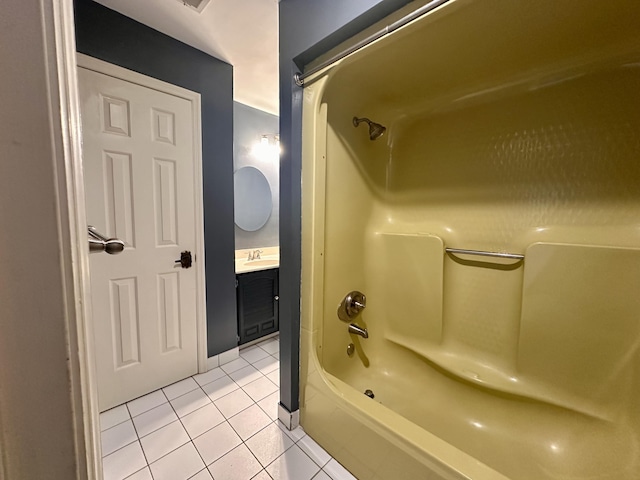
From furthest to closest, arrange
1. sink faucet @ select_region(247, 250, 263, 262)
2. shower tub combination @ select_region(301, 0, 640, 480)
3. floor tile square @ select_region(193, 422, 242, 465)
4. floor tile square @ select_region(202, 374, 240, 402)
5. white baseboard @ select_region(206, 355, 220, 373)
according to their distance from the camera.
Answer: sink faucet @ select_region(247, 250, 263, 262), white baseboard @ select_region(206, 355, 220, 373), floor tile square @ select_region(202, 374, 240, 402), floor tile square @ select_region(193, 422, 242, 465), shower tub combination @ select_region(301, 0, 640, 480)

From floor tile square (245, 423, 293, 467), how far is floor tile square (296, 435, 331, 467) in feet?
0.21

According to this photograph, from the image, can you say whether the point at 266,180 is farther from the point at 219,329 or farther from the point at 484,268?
the point at 484,268

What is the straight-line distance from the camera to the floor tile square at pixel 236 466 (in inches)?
43.9

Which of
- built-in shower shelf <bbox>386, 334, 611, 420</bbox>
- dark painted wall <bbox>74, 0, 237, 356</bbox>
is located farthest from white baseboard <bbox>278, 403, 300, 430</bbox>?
dark painted wall <bbox>74, 0, 237, 356</bbox>

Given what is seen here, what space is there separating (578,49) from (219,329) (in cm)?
259

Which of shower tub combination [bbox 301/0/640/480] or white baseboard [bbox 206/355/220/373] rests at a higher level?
shower tub combination [bbox 301/0/640/480]

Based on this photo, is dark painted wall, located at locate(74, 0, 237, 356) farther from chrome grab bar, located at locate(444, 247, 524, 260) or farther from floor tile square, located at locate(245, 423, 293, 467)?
chrome grab bar, located at locate(444, 247, 524, 260)

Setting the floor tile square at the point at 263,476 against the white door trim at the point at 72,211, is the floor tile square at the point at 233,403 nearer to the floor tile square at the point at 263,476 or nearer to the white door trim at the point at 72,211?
the floor tile square at the point at 263,476

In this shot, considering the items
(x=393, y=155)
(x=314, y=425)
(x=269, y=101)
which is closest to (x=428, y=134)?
(x=393, y=155)

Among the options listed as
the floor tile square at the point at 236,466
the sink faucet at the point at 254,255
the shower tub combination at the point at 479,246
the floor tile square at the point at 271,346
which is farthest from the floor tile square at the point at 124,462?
the sink faucet at the point at 254,255

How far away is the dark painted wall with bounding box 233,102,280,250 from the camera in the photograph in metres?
2.43

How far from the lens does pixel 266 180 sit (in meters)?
2.68

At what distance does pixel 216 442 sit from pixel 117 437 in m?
0.55

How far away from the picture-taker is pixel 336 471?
1.13 meters
